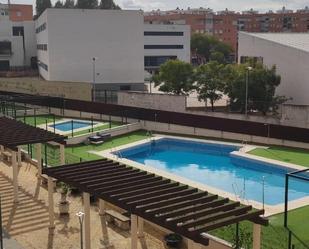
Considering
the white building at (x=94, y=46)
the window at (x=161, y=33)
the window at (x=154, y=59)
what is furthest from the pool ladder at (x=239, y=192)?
the window at (x=161, y=33)

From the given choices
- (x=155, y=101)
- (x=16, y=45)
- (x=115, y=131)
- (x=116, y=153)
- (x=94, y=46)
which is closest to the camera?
(x=116, y=153)

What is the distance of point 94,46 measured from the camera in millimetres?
61719

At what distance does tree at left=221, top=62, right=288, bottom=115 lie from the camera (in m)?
41.2

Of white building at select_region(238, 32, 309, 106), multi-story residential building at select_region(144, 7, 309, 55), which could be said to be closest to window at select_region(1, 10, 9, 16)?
multi-story residential building at select_region(144, 7, 309, 55)

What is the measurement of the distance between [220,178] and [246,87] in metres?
13.2

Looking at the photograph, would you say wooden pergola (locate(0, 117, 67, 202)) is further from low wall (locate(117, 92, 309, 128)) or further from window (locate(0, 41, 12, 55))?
window (locate(0, 41, 12, 55))

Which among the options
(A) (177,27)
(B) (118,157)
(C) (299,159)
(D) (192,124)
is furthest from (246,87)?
(A) (177,27)

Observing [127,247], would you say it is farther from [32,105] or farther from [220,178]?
[32,105]

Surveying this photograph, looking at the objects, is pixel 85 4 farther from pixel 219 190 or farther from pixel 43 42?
pixel 219 190

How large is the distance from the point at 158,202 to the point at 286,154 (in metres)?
20.4

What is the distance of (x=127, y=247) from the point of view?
16.6 metres

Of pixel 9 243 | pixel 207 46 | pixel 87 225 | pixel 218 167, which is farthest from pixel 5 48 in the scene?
pixel 87 225

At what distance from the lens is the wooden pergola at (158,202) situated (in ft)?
39.5

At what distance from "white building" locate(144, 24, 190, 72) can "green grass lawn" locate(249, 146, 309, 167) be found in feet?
186
